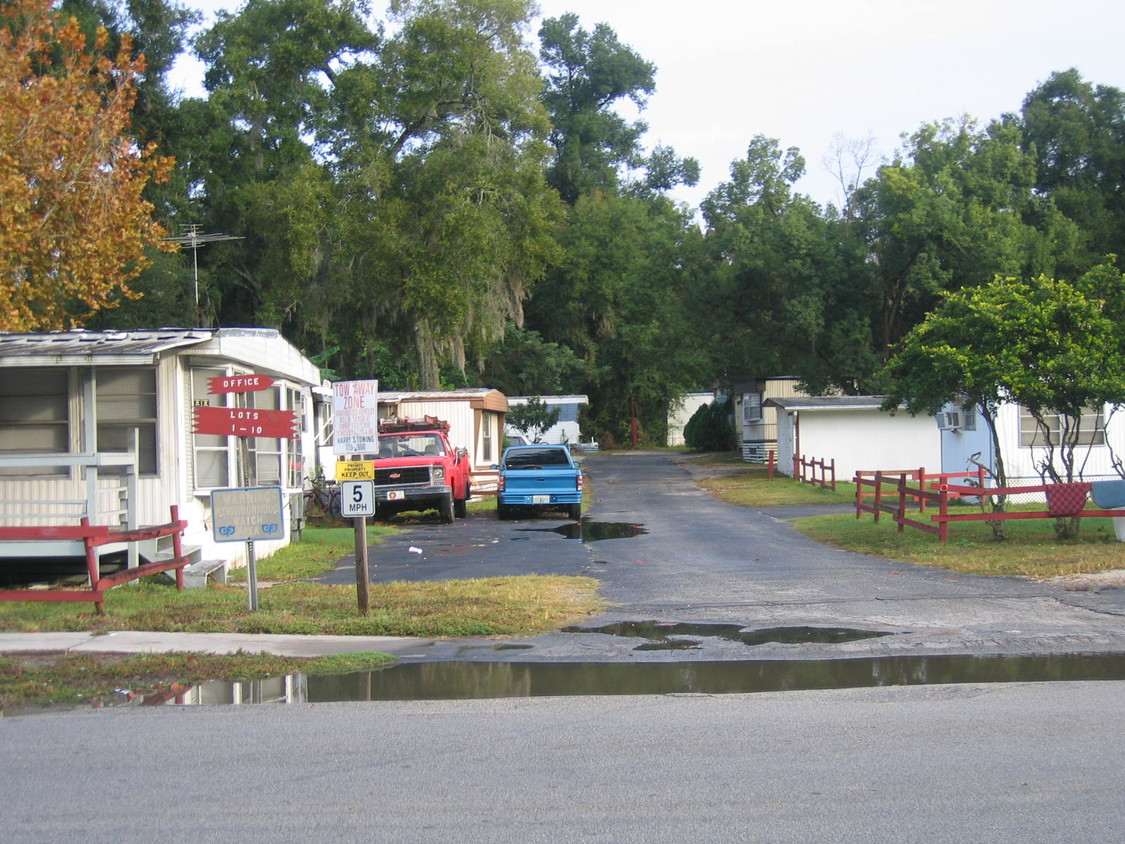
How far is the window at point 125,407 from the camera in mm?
14773

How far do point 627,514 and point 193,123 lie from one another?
24801 mm

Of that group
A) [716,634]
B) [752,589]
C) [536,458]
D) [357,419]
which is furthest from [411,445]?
[716,634]

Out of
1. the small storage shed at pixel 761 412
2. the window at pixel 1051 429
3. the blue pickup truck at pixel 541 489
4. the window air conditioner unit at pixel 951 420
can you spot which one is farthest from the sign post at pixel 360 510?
the small storage shed at pixel 761 412

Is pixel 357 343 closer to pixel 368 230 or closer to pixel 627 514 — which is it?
pixel 368 230

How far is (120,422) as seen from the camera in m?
14.8

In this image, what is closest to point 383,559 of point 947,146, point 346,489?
point 346,489

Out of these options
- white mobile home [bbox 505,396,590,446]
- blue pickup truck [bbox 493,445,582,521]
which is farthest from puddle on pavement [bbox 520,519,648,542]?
white mobile home [bbox 505,396,590,446]

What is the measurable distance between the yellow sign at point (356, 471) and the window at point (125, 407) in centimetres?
460

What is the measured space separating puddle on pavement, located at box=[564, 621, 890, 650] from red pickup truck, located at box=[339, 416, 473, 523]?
12.4 m

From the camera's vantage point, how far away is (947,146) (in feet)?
138

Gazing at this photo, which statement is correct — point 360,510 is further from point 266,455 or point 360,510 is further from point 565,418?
point 565,418

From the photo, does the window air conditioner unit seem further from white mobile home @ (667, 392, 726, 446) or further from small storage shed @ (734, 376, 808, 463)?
white mobile home @ (667, 392, 726, 446)

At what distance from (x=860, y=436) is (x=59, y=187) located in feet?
82.6

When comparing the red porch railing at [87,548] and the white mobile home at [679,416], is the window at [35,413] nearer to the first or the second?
the red porch railing at [87,548]
